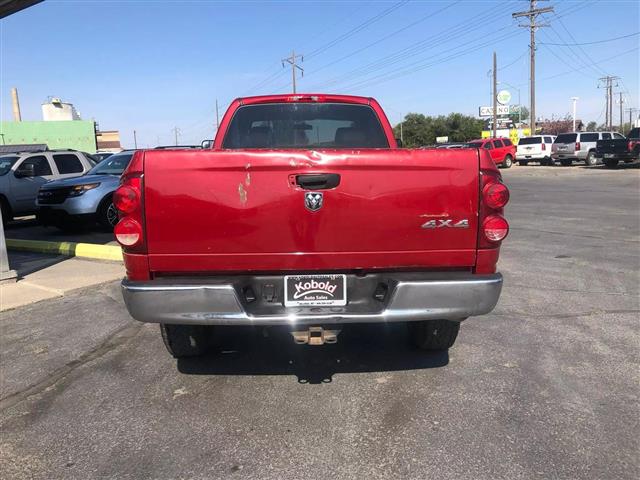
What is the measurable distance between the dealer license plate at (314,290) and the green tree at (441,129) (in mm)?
79619

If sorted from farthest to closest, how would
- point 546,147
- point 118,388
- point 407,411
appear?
1. point 546,147
2. point 118,388
3. point 407,411

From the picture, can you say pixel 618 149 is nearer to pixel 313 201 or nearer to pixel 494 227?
pixel 494 227

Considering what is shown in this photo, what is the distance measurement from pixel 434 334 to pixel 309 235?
1.56 metres

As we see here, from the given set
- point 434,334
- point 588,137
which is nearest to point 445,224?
point 434,334

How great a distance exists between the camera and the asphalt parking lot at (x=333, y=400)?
9.69ft

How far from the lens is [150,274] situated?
330 centimetres

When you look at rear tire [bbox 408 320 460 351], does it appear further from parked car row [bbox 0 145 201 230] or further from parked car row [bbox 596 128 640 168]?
parked car row [bbox 596 128 640 168]

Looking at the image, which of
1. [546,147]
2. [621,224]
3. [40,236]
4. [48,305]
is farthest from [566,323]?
[546,147]

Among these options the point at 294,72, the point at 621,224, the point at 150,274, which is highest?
the point at 294,72

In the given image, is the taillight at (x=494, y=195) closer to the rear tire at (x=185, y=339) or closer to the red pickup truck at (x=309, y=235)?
the red pickup truck at (x=309, y=235)

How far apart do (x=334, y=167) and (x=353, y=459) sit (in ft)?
5.36

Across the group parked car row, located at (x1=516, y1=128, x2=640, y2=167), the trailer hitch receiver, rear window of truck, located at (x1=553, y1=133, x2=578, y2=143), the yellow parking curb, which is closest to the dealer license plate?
the trailer hitch receiver

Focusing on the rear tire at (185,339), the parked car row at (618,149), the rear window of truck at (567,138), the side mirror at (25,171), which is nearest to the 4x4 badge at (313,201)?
the rear tire at (185,339)

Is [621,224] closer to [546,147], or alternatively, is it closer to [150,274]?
[150,274]
